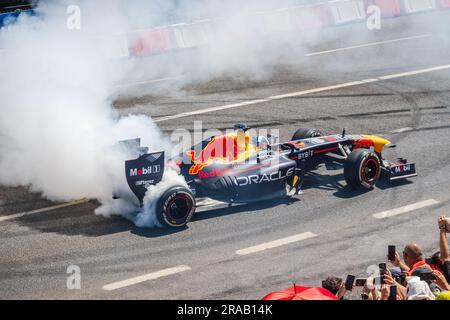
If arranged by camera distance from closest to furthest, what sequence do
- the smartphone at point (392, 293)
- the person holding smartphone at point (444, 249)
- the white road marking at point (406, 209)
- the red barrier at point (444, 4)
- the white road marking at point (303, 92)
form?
the smartphone at point (392, 293), the person holding smartphone at point (444, 249), the white road marking at point (406, 209), the white road marking at point (303, 92), the red barrier at point (444, 4)

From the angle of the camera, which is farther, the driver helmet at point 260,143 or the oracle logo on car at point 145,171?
the driver helmet at point 260,143

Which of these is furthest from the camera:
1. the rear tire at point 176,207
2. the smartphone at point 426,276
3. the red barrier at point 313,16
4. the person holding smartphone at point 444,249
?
the red barrier at point 313,16

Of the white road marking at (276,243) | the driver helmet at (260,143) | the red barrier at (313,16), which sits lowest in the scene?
the white road marking at (276,243)

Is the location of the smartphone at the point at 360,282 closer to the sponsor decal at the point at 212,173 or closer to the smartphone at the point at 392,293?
the smartphone at the point at 392,293

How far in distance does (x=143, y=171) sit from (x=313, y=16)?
42.1 feet

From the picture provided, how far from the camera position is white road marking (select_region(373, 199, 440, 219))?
10.9 metres

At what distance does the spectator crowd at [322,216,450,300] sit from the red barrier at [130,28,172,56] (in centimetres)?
1248

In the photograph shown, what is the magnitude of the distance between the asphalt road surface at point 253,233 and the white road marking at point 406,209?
0.03 metres

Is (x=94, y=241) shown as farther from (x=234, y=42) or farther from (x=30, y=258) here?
(x=234, y=42)

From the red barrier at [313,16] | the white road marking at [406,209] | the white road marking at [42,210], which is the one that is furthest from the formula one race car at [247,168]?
the red barrier at [313,16]

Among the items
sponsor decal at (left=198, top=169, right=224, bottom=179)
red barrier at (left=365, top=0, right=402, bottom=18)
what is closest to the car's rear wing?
sponsor decal at (left=198, top=169, right=224, bottom=179)

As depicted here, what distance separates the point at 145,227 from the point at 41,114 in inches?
126

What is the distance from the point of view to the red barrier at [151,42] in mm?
18859

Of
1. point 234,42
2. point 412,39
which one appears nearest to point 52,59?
point 234,42
